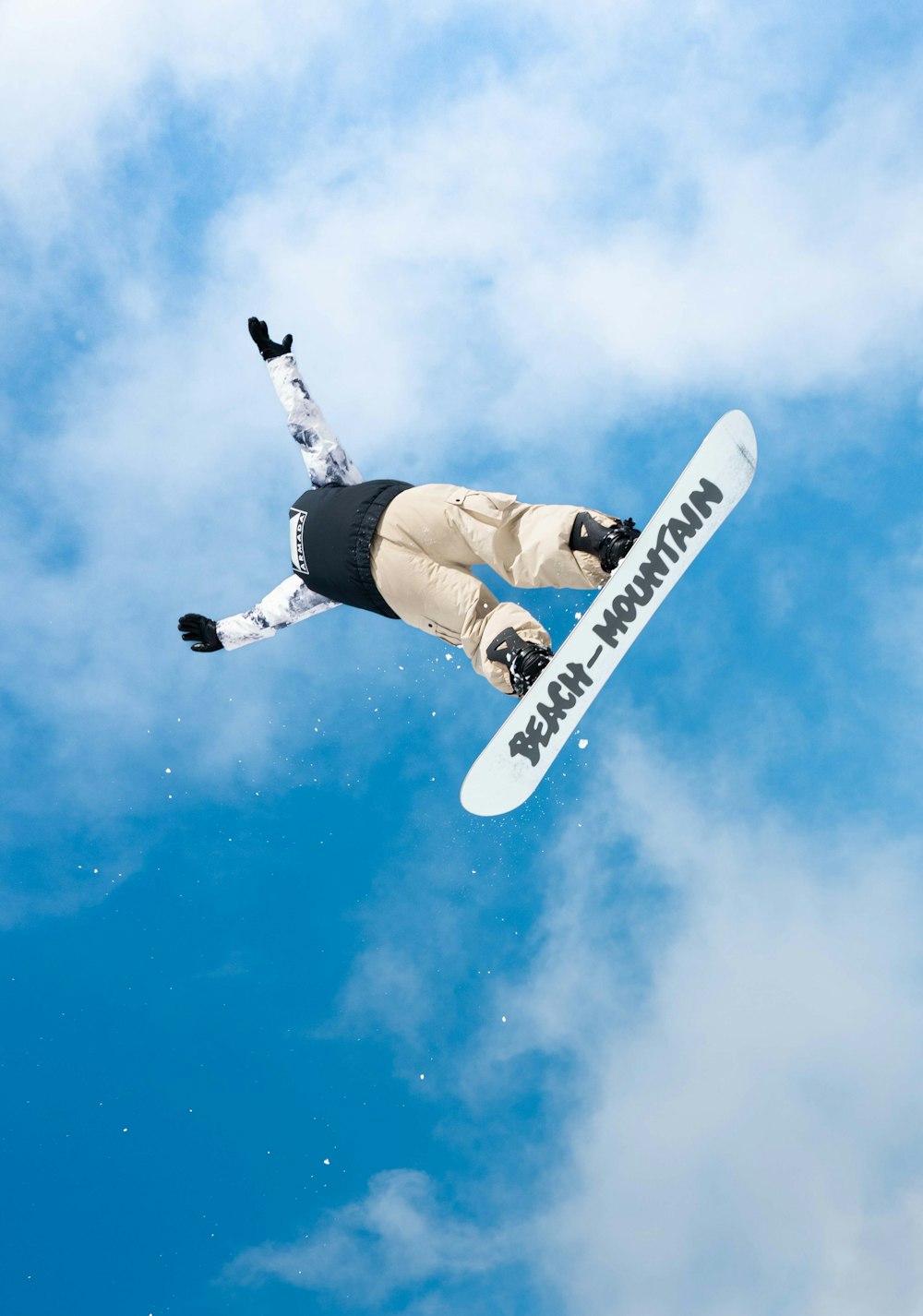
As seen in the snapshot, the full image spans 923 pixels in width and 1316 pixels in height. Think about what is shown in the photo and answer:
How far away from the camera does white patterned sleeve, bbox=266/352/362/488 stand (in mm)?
4926

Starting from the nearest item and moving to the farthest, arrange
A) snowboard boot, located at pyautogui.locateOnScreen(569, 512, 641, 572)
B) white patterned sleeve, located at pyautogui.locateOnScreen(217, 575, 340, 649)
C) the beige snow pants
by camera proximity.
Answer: snowboard boot, located at pyautogui.locateOnScreen(569, 512, 641, 572)
the beige snow pants
white patterned sleeve, located at pyautogui.locateOnScreen(217, 575, 340, 649)

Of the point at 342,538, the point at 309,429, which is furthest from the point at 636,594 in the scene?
the point at 309,429

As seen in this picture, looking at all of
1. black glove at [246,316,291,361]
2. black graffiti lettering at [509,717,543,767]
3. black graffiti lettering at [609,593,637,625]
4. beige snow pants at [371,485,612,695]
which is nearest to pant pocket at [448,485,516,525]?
beige snow pants at [371,485,612,695]

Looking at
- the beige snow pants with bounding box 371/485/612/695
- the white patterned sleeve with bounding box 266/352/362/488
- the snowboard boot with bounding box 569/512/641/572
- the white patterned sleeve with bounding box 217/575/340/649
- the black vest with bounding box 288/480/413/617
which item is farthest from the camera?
the white patterned sleeve with bounding box 217/575/340/649

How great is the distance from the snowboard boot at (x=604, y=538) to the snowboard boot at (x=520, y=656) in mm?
368

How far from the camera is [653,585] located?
402 centimetres

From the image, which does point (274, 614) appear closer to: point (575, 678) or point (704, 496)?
point (575, 678)

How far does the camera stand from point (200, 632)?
5391mm

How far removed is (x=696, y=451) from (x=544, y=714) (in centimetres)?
106

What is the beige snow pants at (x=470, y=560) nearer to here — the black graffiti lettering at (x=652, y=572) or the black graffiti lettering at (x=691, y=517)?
the black graffiti lettering at (x=652, y=572)

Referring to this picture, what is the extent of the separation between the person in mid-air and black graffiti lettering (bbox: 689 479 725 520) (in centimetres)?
24

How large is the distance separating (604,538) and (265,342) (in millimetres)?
1926

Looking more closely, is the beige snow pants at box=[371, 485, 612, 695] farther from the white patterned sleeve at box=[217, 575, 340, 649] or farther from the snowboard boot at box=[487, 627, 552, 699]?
the white patterned sleeve at box=[217, 575, 340, 649]

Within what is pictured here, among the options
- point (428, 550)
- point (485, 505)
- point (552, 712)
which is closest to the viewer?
point (552, 712)
